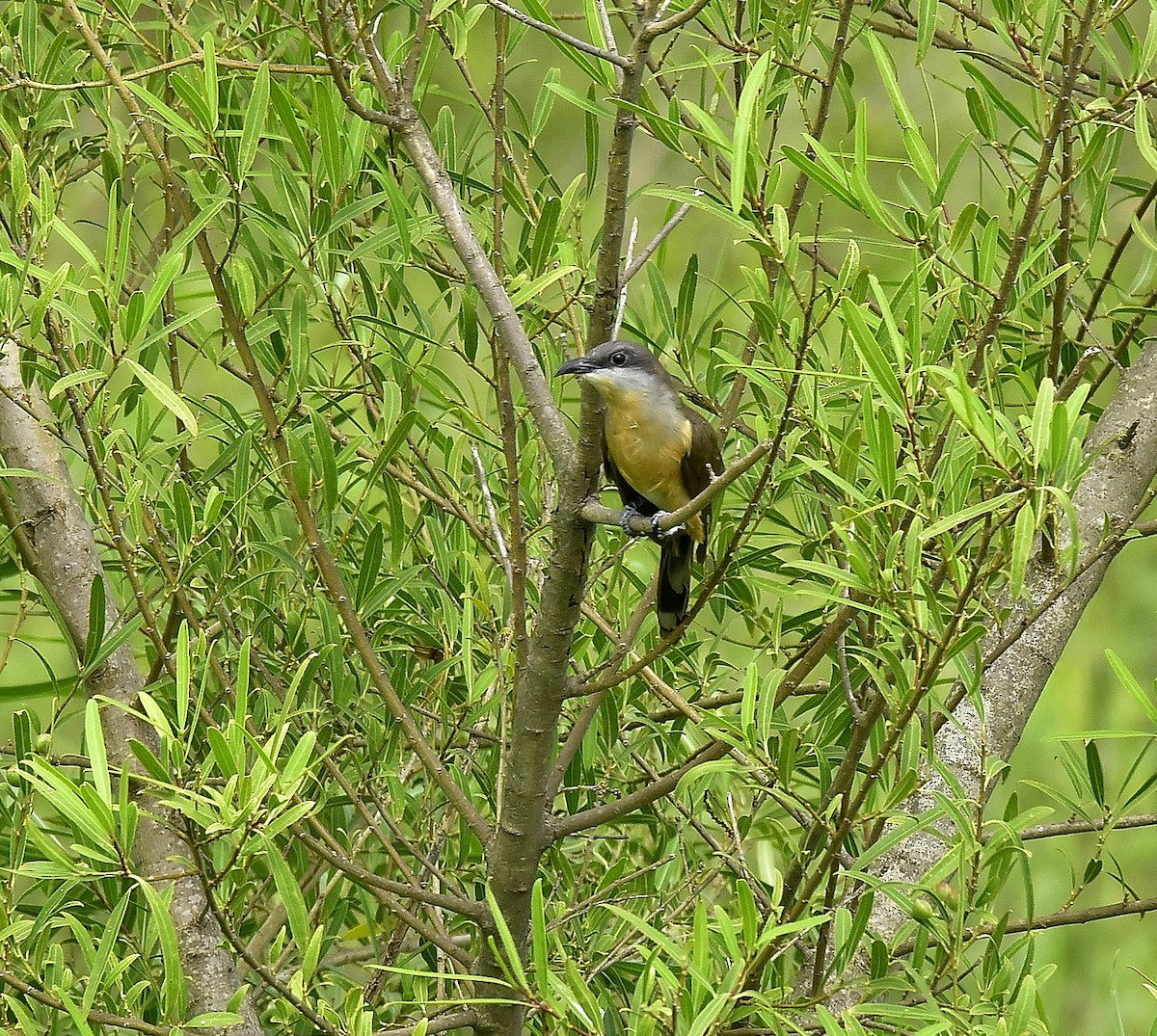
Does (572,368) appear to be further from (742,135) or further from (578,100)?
(742,135)

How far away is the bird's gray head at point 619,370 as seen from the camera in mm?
1608

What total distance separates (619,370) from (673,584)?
400 millimetres

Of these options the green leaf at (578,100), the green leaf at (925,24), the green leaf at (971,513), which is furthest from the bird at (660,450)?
the green leaf at (971,513)

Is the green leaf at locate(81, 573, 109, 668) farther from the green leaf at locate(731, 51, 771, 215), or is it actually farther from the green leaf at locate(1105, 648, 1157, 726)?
the green leaf at locate(1105, 648, 1157, 726)

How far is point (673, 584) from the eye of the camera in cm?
230

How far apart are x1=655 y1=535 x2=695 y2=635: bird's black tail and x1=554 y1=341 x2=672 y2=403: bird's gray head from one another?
0.27 meters

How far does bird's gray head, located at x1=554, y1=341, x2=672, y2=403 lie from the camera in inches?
63.3

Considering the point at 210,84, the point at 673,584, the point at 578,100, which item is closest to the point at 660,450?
the point at 673,584

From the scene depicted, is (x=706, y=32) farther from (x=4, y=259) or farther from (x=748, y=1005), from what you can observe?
(x=748, y=1005)

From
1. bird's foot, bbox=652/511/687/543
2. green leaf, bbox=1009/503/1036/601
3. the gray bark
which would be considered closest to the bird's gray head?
bird's foot, bbox=652/511/687/543

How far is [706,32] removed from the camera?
Answer: 1.88 m

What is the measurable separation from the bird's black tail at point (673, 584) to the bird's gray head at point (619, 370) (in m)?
0.27

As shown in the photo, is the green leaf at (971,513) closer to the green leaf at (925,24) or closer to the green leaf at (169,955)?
the green leaf at (925,24)

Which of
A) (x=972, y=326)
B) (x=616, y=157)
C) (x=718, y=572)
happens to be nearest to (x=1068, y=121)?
(x=972, y=326)
